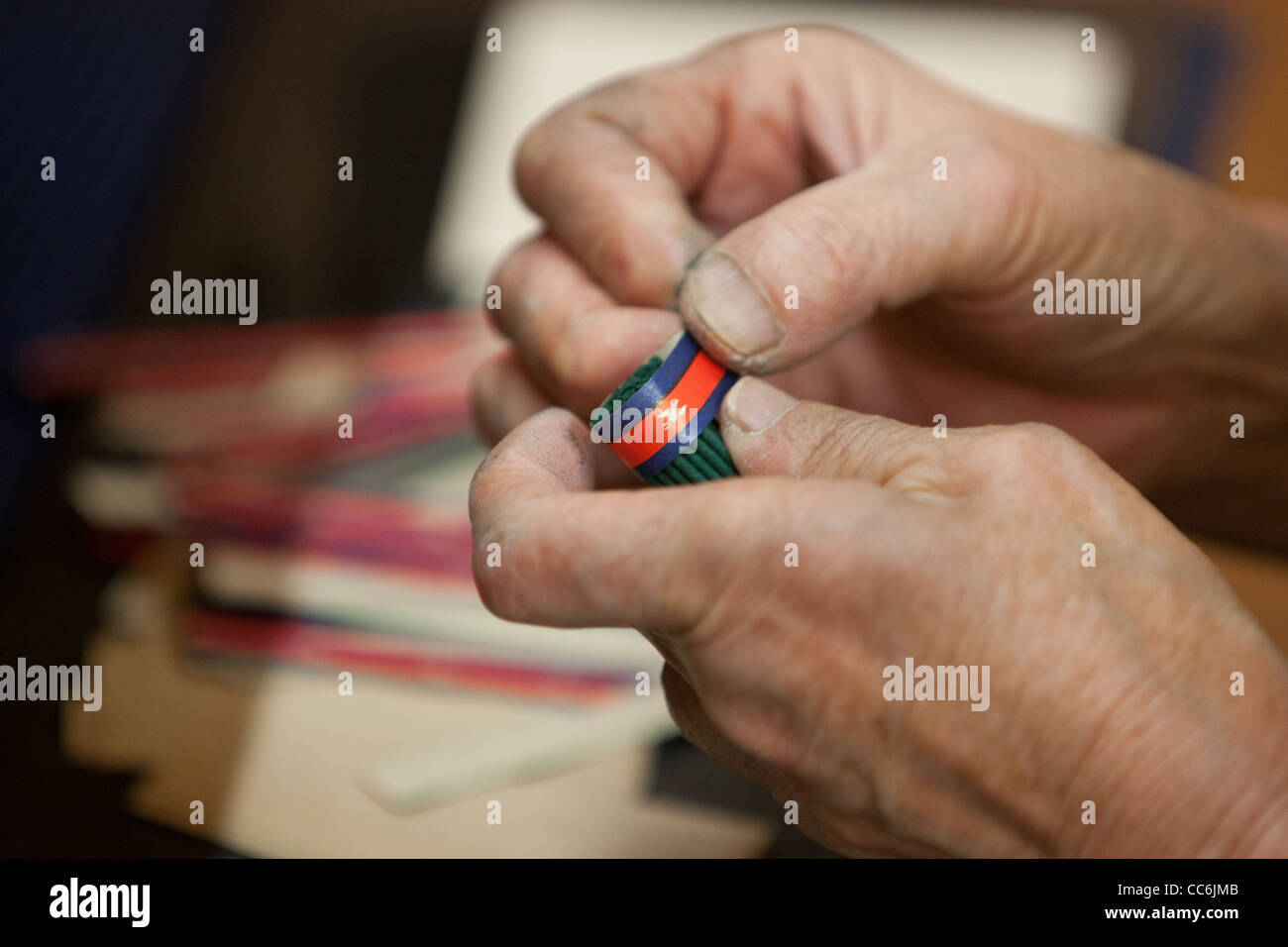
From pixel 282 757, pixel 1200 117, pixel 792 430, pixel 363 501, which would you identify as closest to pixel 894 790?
pixel 792 430

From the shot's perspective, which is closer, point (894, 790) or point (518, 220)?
point (894, 790)

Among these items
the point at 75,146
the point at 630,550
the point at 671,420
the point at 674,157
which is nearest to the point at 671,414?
the point at 671,420

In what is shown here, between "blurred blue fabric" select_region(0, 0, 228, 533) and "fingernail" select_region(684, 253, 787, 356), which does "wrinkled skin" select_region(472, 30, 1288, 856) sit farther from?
→ "blurred blue fabric" select_region(0, 0, 228, 533)

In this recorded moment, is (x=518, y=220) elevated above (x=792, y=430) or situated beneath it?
elevated above

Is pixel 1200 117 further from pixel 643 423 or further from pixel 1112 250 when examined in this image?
pixel 643 423


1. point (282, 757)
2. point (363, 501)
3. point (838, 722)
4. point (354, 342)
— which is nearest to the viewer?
point (838, 722)

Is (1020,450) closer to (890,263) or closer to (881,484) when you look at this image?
(881,484)

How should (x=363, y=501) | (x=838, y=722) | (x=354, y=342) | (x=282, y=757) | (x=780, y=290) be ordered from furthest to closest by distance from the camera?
(x=354, y=342) → (x=363, y=501) → (x=282, y=757) → (x=780, y=290) → (x=838, y=722)

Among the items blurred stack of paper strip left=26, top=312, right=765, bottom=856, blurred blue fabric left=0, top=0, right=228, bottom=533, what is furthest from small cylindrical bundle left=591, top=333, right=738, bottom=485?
blurred blue fabric left=0, top=0, right=228, bottom=533
